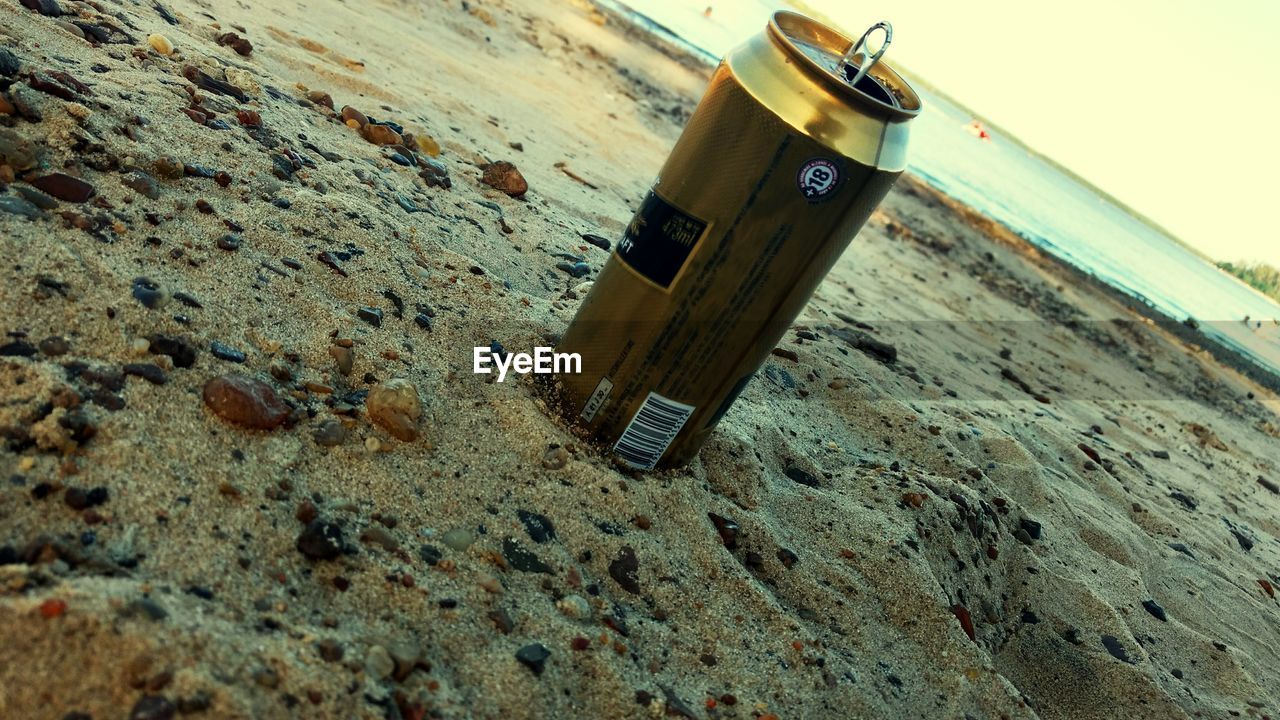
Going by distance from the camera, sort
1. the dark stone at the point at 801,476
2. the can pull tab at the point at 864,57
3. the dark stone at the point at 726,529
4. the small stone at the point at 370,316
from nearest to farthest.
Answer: the can pull tab at the point at 864,57, the dark stone at the point at 726,529, the small stone at the point at 370,316, the dark stone at the point at 801,476

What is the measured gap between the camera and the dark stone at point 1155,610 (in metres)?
2.70

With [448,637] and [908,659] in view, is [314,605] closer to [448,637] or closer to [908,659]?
[448,637]

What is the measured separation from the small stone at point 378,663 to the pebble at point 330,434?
1.77 feet

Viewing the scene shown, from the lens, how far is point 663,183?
192cm

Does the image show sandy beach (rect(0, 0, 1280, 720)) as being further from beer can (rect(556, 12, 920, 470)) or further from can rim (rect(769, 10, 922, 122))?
can rim (rect(769, 10, 922, 122))

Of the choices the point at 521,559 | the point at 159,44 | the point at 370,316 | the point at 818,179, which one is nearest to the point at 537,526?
the point at 521,559

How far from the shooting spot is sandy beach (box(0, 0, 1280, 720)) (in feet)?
4.35

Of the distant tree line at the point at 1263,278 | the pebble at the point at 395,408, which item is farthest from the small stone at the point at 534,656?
the distant tree line at the point at 1263,278

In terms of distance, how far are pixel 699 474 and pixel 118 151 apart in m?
1.79

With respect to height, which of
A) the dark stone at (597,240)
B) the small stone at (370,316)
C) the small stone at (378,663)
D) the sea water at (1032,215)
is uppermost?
the small stone at (378,663)

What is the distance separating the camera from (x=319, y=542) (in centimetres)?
149

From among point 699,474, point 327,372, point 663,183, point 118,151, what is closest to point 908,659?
point 699,474

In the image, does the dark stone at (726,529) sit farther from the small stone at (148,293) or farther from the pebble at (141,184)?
the pebble at (141,184)

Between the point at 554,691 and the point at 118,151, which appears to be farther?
the point at 118,151
